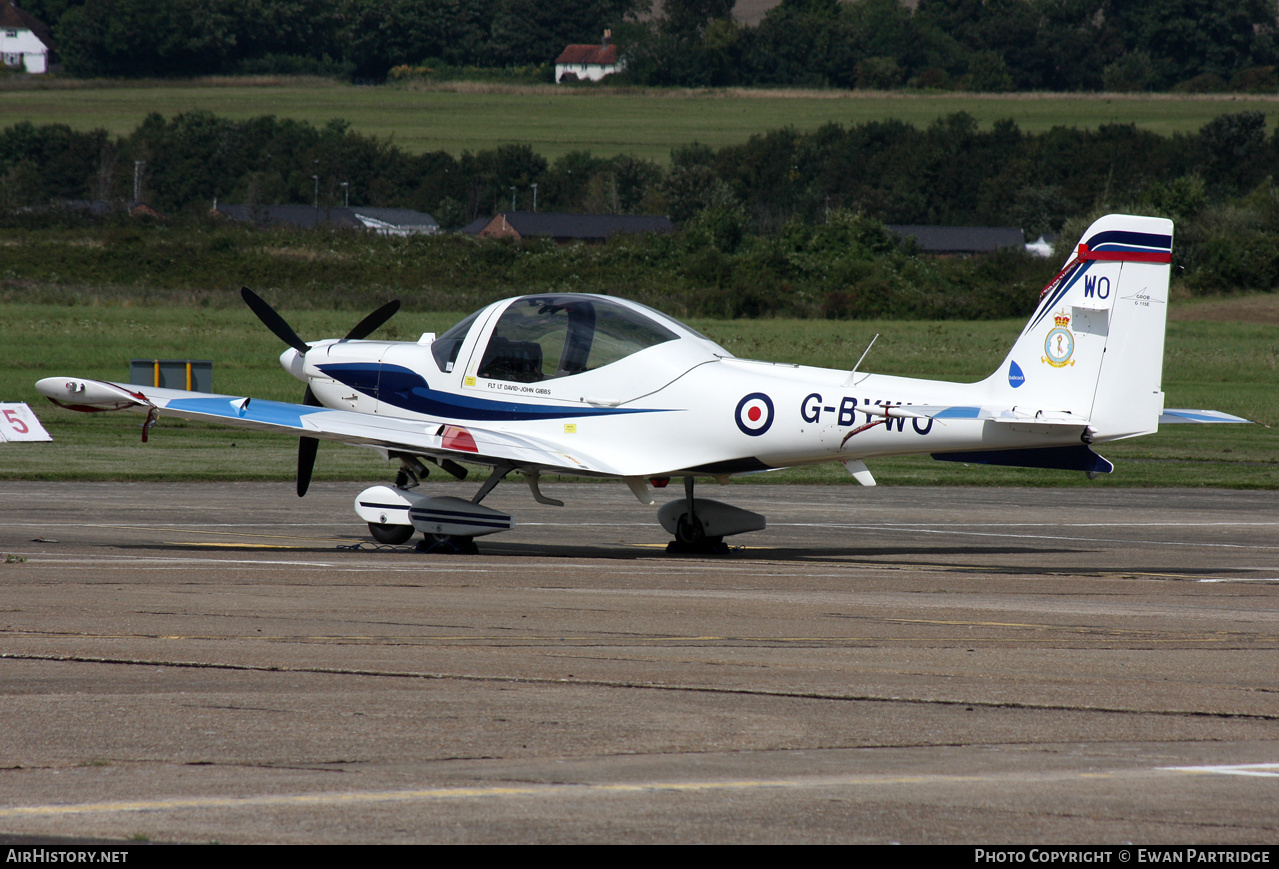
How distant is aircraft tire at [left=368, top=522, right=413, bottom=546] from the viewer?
1330cm

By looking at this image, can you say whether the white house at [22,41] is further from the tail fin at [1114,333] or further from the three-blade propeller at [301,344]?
the tail fin at [1114,333]

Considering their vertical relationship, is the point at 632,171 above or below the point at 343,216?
above

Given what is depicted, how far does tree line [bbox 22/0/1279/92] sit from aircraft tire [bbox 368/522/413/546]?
14085cm

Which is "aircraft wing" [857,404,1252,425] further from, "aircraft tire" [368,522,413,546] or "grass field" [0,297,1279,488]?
"grass field" [0,297,1279,488]

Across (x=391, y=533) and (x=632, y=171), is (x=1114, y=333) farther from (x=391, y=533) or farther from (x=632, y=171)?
(x=632, y=171)

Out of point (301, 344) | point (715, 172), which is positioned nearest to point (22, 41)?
point (715, 172)

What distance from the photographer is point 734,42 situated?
6191 inches

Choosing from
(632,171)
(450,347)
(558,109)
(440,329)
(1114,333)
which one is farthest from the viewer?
(558,109)

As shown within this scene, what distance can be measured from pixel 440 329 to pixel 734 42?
388 ft

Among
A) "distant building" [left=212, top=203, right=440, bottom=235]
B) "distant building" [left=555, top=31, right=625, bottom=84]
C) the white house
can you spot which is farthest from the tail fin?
the white house

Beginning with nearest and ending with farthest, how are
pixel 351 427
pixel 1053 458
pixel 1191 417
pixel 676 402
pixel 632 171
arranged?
1. pixel 1053 458
2. pixel 351 427
3. pixel 676 402
4. pixel 1191 417
5. pixel 632 171

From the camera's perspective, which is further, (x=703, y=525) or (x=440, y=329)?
(x=440, y=329)

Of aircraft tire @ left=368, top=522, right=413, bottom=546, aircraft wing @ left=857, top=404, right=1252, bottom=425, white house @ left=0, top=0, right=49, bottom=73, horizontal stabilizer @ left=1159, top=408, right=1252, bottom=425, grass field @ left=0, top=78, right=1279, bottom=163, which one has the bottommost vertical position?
aircraft tire @ left=368, top=522, right=413, bottom=546

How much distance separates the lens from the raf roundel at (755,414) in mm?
12516
